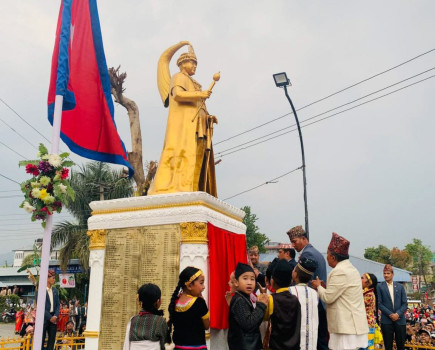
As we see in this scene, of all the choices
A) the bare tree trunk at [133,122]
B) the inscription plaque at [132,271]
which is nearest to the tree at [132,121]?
the bare tree trunk at [133,122]

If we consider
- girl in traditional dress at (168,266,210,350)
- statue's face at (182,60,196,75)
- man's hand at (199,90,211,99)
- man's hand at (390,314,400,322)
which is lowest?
man's hand at (390,314,400,322)

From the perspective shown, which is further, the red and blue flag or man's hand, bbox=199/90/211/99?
man's hand, bbox=199/90/211/99

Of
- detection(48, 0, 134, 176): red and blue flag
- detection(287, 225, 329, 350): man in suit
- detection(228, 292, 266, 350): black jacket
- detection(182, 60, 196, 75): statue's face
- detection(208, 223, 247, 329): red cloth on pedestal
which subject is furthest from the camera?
detection(182, 60, 196, 75): statue's face

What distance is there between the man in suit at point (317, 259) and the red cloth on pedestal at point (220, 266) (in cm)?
174

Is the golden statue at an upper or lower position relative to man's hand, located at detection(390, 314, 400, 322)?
upper

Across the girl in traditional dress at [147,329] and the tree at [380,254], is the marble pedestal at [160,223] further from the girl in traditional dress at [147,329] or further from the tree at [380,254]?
the tree at [380,254]

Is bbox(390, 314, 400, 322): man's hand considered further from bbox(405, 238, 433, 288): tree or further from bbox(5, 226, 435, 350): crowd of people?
bbox(405, 238, 433, 288): tree

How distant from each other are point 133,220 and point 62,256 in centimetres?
1682

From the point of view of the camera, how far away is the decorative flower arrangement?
513 cm

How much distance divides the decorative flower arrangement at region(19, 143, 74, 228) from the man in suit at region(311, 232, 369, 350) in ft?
10.6

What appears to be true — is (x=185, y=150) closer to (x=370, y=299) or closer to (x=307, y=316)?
(x=370, y=299)

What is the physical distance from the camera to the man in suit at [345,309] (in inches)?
171

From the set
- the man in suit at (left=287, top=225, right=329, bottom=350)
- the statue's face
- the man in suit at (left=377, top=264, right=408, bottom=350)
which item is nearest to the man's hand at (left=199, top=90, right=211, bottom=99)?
the statue's face

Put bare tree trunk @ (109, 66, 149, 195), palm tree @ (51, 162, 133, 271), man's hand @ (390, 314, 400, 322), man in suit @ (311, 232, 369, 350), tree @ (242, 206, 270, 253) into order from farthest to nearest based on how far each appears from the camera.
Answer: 1. tree @ (242, 206, 270, 253)
2. palm tree @ (51, 162, 133, 271)
3. bare tree trunk @ (109, 66, 149, 195)
4. man's hand @ (390, 314, 400, 322)
5. man in suit @ (311, 232, 369, 350)
